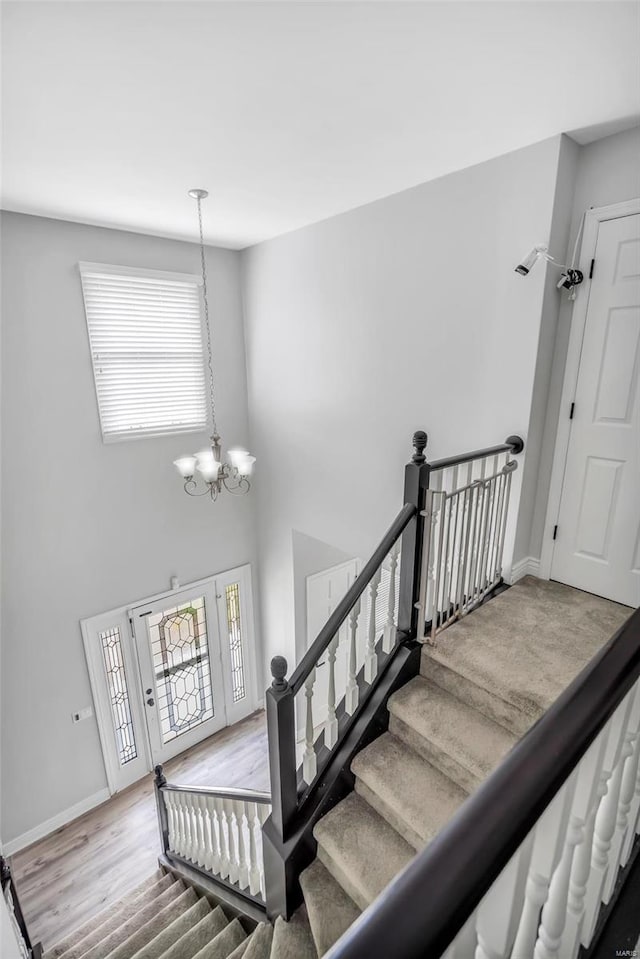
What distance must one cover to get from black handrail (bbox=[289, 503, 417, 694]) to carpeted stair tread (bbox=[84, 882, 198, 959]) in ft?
6.83

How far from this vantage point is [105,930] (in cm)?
295

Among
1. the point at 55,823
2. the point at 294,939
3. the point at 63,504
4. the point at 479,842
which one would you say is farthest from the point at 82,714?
the point at 479,842

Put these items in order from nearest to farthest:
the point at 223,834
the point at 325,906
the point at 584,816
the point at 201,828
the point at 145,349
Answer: the point at 584,816, the point at 325,906, the point at 223,834, the point at 201,828, the point at 145,349

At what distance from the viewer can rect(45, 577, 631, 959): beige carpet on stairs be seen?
190cm

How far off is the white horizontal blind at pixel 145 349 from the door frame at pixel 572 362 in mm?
3273

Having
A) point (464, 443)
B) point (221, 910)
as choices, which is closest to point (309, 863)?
point (221, 910)

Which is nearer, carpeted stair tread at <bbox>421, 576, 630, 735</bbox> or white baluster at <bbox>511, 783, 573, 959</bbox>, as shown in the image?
white baluster at <bbox>511, 783, 573, 959</bbox>

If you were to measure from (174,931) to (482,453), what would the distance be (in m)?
3.13

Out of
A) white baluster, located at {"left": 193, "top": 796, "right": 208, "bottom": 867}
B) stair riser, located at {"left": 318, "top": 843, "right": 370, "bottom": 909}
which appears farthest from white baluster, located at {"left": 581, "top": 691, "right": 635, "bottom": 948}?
white baluster, located at {"left": 193, "top": 796, "right": 208, "bottom": 867}

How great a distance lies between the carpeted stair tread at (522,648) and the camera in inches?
83.7

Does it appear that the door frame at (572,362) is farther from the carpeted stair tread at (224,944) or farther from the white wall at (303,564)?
the carpeted stair tread at (224,944)

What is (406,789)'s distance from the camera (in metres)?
2.02

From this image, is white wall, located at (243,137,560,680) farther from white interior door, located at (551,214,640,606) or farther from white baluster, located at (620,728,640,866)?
white baluster, located at (620,728,640,866)

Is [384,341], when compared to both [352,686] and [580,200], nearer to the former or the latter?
[580,200]
